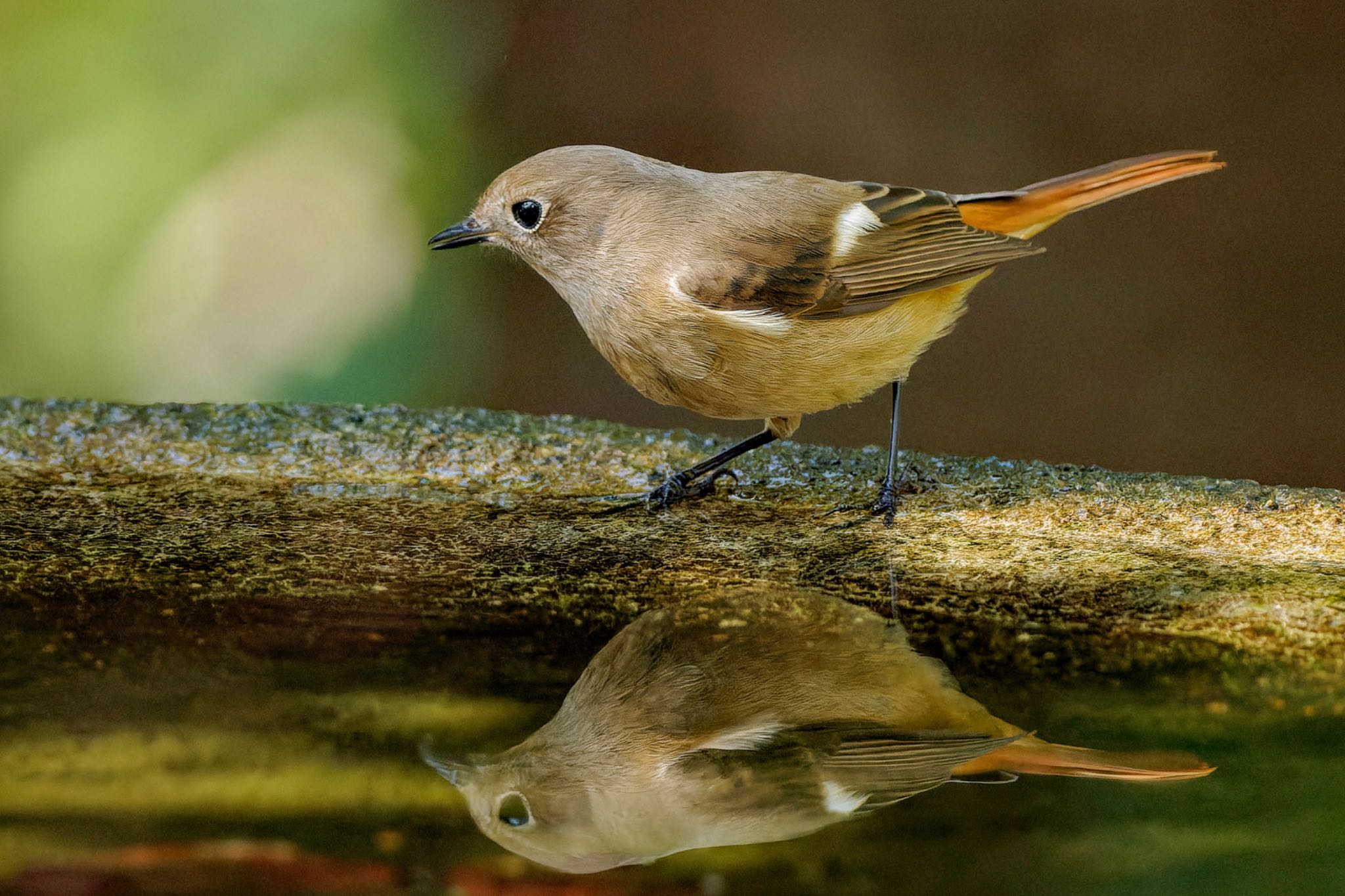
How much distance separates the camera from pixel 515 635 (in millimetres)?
1845

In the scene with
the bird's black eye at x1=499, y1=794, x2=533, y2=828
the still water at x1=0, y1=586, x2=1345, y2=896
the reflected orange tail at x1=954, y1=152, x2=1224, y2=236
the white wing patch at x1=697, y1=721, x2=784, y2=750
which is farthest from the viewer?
the reflected orange tail at x1=954, y1=152, x2=1224, y2=236

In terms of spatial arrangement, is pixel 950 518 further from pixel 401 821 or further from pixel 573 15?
pixel 573 15

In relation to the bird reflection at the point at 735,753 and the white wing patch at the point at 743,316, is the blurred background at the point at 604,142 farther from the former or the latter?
the bird reflection at the point at 735,753

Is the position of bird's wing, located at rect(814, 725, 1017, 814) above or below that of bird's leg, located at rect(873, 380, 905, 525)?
below

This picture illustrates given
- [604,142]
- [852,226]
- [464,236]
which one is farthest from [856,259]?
[604,142]

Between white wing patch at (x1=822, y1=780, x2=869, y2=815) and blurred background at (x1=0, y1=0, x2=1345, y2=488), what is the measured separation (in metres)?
3.92

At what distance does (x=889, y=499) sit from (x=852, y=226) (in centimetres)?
71

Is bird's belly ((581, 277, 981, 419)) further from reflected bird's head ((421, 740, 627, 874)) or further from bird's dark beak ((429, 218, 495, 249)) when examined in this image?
reflected bird's head ((421, 740, 627, 874))

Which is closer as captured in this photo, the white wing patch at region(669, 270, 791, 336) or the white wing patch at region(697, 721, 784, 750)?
the white wing patch at region(697, 721, 784, 750)

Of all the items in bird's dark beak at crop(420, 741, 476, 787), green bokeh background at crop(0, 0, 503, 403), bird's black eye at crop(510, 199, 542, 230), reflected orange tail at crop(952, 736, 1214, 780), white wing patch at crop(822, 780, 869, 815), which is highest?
green bokeh background at crop(0, 0, 503, 403)

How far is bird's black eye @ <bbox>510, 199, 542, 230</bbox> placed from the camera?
2.89 meters

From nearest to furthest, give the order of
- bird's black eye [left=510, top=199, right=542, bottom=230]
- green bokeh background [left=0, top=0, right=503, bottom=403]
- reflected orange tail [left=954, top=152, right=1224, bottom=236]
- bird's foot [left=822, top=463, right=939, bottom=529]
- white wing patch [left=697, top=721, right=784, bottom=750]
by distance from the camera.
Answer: white wing patch [left=697, top=721, right=784, bottom=750] → bird's foot [left=822, top=463, right=939, bottom=529] → bird's black eye [left=510, top=199, right=542, bottom=230] → reflected orange tail [left=954, top=152, right=1224, bottom=236] → green bokeh background [left=0, top=0, right=503, bottom=403]

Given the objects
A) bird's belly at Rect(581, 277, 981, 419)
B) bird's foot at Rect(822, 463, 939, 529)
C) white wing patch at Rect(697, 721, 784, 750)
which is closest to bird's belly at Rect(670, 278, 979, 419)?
bird's belly at Rect(581, 277, 981, 419)

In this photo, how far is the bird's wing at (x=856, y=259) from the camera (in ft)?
9.02
